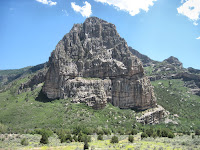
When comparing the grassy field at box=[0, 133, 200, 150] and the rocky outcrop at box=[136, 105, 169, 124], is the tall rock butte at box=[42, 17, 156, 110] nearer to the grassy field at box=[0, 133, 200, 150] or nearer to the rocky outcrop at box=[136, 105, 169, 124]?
the rocky outcrop at box=[136, 105, 169, 124]

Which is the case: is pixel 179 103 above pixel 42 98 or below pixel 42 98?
below

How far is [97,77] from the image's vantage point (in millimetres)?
103688

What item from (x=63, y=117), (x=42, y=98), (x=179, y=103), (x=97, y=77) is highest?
(x=97, y=77)

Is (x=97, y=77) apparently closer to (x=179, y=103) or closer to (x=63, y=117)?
(x=63, y=117)

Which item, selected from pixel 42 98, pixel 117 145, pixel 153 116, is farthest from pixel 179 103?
pixel 42 98

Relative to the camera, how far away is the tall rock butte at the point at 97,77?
94875 millimetres

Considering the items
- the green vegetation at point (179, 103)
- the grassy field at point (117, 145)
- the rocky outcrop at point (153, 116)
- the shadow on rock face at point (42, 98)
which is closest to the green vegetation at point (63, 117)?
the shadow on rock face at point (42, 98)

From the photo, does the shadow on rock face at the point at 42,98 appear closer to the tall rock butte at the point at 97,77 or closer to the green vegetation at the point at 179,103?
the tall rock butte at the point at 97,77

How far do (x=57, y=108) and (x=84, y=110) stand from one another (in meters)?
14.0

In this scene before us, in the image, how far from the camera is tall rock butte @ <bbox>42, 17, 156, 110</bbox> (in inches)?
3735

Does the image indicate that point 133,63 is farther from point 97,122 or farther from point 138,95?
point 97,122

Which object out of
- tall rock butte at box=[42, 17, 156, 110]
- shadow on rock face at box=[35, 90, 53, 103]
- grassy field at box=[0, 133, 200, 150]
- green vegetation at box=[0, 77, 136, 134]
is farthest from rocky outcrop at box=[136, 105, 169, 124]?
shadow on rock face at box=[35, 90, 53, 103]

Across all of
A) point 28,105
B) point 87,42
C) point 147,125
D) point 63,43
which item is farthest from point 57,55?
point 147,125

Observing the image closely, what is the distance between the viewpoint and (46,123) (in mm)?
74688
